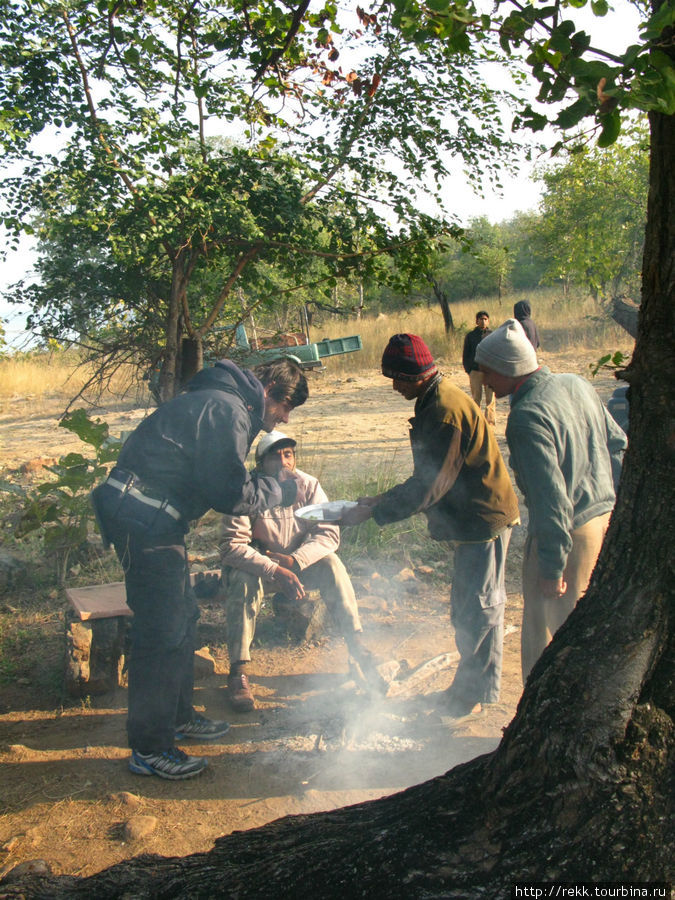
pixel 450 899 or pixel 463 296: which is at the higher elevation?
pixel 463 296

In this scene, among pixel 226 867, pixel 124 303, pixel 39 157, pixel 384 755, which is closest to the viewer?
pixel 226 867

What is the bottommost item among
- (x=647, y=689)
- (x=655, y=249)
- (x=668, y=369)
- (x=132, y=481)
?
(x=647, y=689)

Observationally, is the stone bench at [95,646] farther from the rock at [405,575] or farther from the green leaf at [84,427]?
the rock at [405,575]

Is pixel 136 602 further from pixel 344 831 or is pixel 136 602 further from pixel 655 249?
pixel 655 249

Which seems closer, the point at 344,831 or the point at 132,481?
the point at 344,831

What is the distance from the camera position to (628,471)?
1.84m

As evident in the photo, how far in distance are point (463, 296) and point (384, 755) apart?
36.1m

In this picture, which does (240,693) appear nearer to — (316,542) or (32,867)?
(316,542)

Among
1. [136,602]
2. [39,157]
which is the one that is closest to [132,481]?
[136,602]

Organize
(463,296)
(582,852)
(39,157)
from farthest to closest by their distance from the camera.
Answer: (463,296)
(39,157)
(582,852)

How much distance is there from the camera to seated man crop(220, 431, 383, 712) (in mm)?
4121

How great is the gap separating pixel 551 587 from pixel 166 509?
186 cm

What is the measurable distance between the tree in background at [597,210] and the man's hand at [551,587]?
44.9 feet

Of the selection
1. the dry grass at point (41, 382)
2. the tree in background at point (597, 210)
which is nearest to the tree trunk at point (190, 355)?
the dry grass at point (41, 382)
